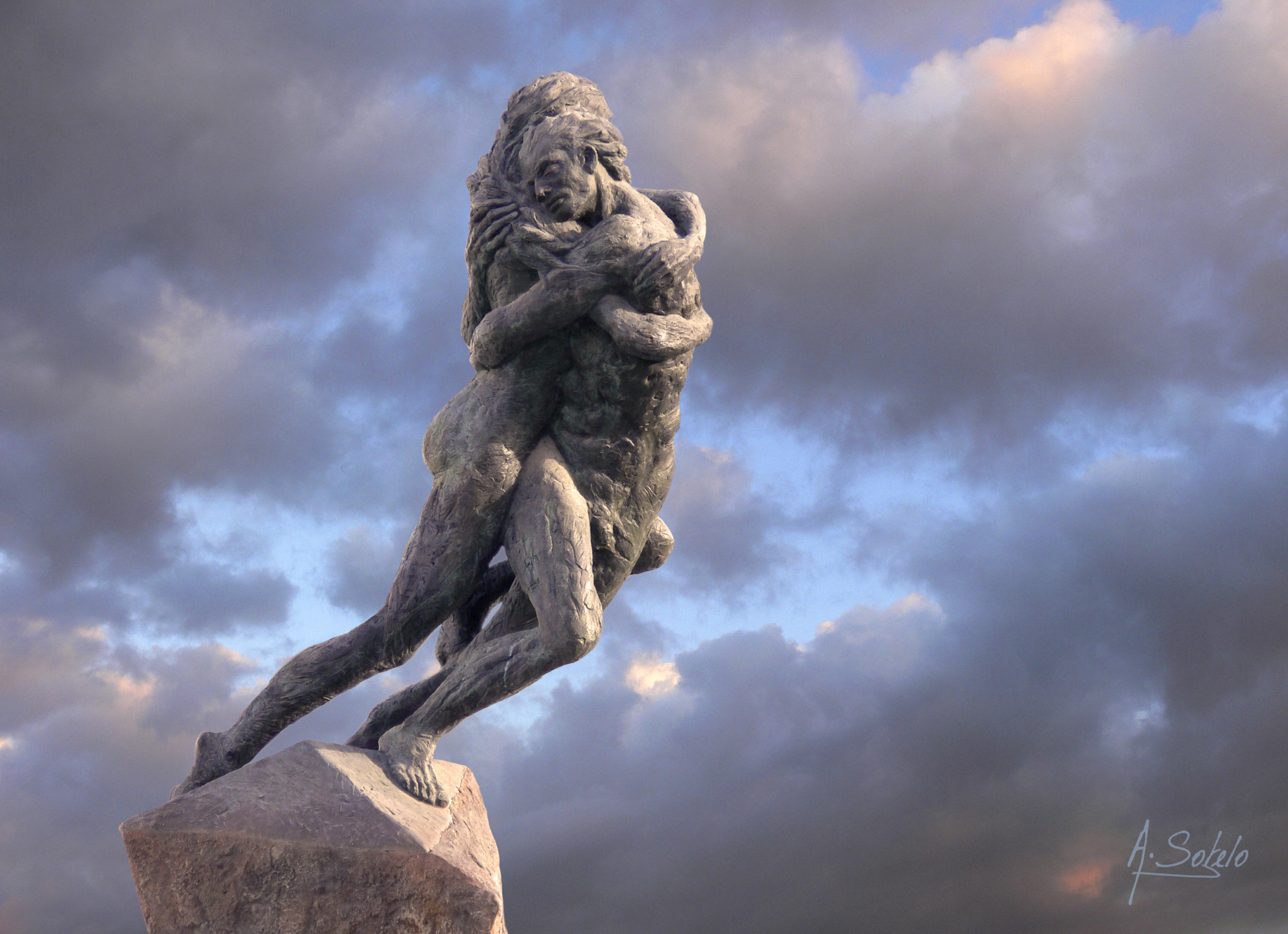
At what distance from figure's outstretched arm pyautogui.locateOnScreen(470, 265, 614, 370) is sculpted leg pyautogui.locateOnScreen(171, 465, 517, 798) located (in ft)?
2.28

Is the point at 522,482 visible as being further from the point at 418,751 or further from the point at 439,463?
the point at 418,751

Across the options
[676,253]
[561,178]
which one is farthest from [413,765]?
[561,178]

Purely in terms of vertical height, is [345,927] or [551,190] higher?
[551,190]

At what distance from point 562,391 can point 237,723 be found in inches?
84.8

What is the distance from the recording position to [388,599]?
5172 mm

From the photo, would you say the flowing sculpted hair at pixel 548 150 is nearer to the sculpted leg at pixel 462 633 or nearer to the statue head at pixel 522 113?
the statue head at pixel 522 113

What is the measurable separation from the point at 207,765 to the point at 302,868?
960 mm

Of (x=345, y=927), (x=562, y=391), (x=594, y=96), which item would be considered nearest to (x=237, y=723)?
(x=345, y=927)

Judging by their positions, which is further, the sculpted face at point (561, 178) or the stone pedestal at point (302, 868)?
the sculpted face at point (561, 178)

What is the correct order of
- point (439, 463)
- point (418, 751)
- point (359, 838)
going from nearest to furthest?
point (359, 838)
point (418, 751)
point (439, 463)

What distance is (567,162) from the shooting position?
201 inches

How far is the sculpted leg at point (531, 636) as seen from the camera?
4.79 metres

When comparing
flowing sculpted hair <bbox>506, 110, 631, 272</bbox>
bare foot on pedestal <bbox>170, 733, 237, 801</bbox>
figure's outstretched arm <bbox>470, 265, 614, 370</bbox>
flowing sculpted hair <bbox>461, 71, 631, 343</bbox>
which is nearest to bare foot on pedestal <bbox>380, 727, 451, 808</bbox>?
bare foot on pedestal <bbox>170, 733, 237, 801</bbox>

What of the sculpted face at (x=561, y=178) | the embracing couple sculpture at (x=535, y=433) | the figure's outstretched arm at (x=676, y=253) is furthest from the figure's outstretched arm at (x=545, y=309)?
the sculpted face at (x=561, y=178)
